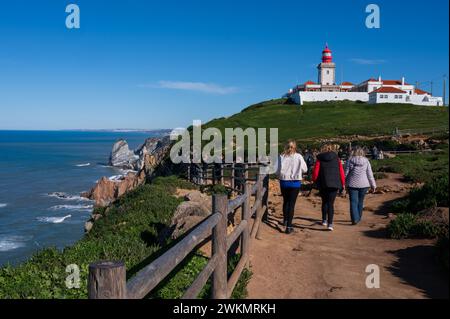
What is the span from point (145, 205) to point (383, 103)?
78.6m

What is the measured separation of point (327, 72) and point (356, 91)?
794 centimetres

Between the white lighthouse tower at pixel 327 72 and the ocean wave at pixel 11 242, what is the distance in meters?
84.7

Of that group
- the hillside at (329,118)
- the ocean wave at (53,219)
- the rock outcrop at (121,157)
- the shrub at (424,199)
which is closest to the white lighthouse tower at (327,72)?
the hillside at (329,118)

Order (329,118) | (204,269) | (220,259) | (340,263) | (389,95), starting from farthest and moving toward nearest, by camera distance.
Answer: (389,95) < (329,118) < (340,263) < (220,259) < (204,269)

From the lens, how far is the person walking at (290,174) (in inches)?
336

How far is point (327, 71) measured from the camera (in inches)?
4003

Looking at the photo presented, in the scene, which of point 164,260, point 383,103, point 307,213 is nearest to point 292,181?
point 307,213

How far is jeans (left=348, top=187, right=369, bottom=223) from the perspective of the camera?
938 centimetres

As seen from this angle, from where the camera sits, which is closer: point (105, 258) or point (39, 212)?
point (105, 258)

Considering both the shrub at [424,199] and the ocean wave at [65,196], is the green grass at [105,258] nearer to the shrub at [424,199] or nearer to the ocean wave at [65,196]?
the shrub at [424,199]

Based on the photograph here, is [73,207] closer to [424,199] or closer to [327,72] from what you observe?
[424,199]

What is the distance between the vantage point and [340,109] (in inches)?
3189

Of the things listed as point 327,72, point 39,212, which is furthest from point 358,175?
point 327,72

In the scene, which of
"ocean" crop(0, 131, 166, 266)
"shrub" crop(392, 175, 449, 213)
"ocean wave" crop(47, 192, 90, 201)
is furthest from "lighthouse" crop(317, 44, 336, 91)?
"shrub" crop(392, 175, 449, 213)
